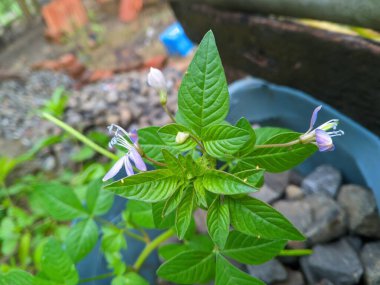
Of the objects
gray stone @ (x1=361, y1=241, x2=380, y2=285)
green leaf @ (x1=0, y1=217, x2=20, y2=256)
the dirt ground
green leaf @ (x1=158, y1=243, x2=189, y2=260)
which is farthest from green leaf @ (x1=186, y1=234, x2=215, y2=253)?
the dirt ground

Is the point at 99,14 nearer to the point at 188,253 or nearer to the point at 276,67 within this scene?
the point at 276,67

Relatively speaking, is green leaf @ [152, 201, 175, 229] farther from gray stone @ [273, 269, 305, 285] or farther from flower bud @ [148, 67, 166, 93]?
gray stone @ [273, 269, 305, 285]

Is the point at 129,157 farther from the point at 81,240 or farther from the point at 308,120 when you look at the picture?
the point at 308,120

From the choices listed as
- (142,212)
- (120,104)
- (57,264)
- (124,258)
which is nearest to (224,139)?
(142,212)

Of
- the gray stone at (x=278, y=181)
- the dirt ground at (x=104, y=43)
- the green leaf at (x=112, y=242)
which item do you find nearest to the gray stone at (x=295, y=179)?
the gray stone at (x=278, y=181)

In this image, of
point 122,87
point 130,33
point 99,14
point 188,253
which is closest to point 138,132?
point 188,253

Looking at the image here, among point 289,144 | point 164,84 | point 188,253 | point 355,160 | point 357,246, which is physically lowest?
point 357,246

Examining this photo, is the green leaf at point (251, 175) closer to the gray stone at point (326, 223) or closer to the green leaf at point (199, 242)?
the green leaf at point (199, 242)
